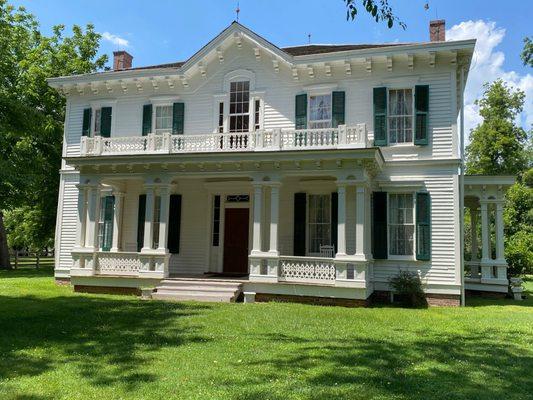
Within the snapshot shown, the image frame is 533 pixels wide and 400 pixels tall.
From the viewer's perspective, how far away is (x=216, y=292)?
13.8 m

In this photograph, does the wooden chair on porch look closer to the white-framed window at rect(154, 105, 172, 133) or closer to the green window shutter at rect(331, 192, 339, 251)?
the green window shutter at rect(331, 192, 339, 251)

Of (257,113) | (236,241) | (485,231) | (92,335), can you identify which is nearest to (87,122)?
(257,113)

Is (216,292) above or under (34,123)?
under

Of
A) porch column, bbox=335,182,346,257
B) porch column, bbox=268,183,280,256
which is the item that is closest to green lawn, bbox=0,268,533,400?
porch column, bbox=335,182,346,257

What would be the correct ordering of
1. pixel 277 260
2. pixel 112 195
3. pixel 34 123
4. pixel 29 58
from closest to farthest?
pixel 34 123
pixel 277 260
pixel 112 195
pixel 29 58

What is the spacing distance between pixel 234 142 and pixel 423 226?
6.43 meters

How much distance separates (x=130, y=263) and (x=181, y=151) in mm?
4034

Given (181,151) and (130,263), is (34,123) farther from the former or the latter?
(130,263)

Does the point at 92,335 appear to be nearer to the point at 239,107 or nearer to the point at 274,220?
the point at 274,220

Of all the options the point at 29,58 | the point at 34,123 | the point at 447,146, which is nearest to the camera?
the point at 34,123

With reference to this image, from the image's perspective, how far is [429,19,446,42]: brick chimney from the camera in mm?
16938

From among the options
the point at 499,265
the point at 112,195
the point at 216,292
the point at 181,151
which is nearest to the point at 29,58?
the point at 112,195

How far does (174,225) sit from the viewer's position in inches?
672

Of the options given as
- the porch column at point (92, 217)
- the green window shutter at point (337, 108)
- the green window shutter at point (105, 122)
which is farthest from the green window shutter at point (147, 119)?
the green window shutter at point (337, 108)
